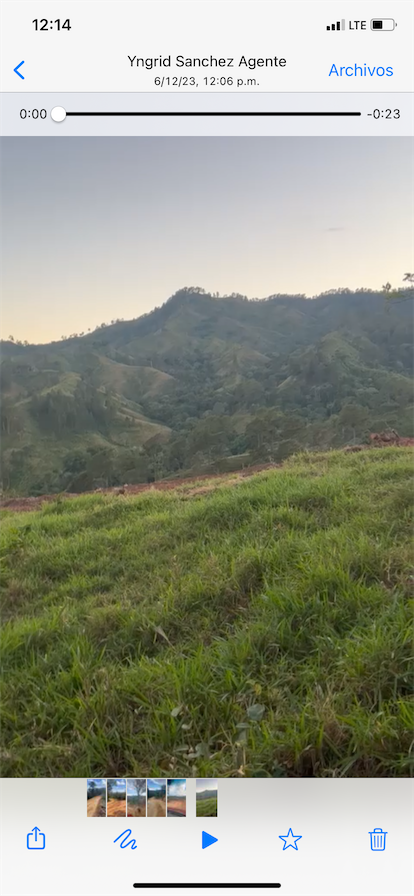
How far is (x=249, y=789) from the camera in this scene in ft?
4.20

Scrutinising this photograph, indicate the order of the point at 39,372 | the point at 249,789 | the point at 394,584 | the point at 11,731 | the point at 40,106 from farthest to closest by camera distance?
the point at 39,372 → the point at 394,584 → the point at 40,106 → the point at 11,731 → the point at 249,789

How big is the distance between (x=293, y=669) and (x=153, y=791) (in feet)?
2.10

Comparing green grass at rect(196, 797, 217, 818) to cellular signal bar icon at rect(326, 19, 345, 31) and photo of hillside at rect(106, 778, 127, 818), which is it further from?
cellular signal bar icon at rect(326, 19, 345, 31)

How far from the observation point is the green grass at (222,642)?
1324mm

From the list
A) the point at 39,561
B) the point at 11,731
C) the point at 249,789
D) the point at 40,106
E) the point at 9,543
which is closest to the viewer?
the point at 249,789

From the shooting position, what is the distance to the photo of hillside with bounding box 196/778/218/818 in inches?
50.4

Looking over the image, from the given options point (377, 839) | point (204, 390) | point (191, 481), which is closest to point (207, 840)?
point (377, 839)

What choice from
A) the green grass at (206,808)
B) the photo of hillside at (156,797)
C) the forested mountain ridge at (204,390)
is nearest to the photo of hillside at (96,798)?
the photo of hillside at (156,797)

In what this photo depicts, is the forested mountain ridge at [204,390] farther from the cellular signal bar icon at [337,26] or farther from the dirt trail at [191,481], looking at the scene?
the cellular signal bar icon at [337,26]

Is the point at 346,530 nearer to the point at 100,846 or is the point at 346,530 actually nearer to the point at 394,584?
the point at 394,584

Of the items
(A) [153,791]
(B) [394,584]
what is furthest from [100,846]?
(B) [394,584]

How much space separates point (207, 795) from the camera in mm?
1281

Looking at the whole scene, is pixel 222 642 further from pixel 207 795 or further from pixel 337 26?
pixel 337 26

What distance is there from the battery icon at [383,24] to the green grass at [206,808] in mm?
3045
